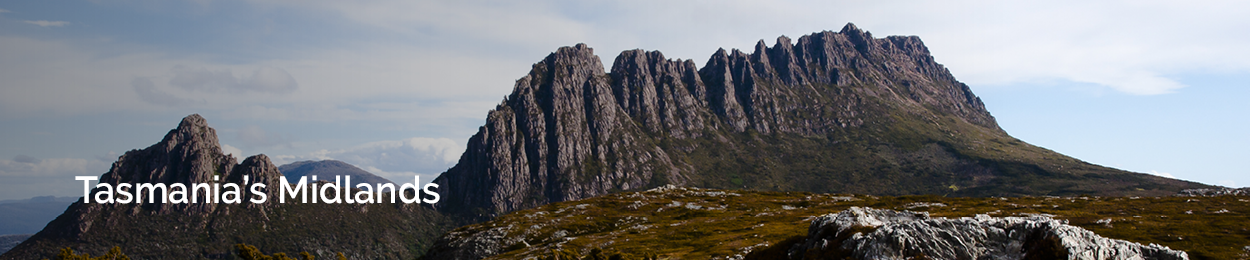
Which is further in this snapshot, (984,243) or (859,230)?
(859,230)

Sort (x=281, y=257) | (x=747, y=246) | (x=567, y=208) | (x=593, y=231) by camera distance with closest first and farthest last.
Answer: (x=747, y=246) < (x=281, y=257) < (x=593, y=231) < (x=567, y=208)

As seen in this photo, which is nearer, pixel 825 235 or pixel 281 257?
pixel 825 235

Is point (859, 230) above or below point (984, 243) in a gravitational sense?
above

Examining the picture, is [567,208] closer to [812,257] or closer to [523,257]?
[523,257]

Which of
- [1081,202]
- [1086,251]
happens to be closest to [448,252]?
[1086,251]

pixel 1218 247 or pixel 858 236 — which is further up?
pixel 858 236

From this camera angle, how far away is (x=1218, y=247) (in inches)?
2322

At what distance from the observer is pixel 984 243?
48.5 meters

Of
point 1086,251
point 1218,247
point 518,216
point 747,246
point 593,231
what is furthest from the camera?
point 518,216

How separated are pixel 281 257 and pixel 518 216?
70.8 meters

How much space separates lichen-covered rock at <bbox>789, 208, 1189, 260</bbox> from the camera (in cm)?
4472

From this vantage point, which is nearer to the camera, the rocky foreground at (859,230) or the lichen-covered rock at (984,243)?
the lichen-covered rock at (984,243)

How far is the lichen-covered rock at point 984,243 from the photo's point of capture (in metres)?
44.7

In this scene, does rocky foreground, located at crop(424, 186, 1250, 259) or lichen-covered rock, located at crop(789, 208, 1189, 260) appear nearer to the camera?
lichen-covered rock, located at crop(789, 208, 1189, 260)
